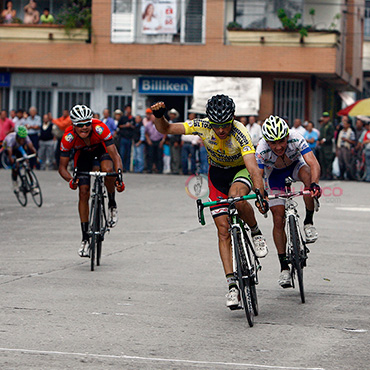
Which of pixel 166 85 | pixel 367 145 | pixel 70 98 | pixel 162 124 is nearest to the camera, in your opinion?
pixel 162 124

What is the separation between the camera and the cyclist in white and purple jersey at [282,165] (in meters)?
9.16

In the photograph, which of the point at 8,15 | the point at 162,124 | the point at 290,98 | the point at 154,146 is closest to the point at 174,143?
the point at 154,146

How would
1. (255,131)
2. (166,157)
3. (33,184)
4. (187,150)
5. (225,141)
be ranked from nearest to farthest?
1. (225,141)
2. (33,184)
3. (255,131)
4. (187,150)
5. (166,157)

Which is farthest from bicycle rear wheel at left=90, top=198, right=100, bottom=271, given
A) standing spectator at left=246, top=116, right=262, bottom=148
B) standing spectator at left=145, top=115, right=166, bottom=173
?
standing spectator at left=145, top=115, right=166, bottom=173

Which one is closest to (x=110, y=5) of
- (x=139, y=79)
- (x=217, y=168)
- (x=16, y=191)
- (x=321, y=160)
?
(x=139, y=79)

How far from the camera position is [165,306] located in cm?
882

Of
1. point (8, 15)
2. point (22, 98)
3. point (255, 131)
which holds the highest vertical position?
point (8, 15)

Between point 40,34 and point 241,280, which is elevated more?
point 40,34

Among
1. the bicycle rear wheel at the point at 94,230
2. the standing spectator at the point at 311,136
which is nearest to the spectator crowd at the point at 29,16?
the standing spectator at the point at 311,136

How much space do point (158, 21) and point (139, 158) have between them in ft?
25.4

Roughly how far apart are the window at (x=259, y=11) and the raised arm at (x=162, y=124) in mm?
30586

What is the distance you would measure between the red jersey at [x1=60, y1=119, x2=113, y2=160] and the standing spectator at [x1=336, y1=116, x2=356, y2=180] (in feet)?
65.3

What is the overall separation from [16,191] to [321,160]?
45.9 feet

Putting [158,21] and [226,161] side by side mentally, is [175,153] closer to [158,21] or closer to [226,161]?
[158,21]
